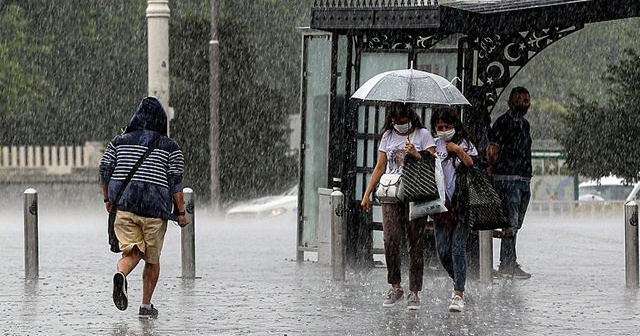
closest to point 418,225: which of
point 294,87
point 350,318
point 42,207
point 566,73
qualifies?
point 350,318

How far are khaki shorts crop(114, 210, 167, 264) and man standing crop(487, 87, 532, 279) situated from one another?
4.44 metres

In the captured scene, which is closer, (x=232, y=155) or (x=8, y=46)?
(x=232, y=155)

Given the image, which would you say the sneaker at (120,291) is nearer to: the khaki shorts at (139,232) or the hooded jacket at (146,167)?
the khaki shorts at (139,232)

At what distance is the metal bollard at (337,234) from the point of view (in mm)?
15695

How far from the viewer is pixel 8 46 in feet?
150

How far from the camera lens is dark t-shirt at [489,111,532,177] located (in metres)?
16.2

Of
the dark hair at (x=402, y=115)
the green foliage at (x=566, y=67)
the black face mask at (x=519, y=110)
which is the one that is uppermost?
the green foliage at (x=566, y=67)

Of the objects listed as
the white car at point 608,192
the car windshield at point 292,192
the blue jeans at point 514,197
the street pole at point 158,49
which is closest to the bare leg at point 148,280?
the blue jeans at point 514,197

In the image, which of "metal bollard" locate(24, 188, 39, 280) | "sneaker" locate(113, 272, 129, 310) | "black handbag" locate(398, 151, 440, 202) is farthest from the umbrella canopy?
"metal bollard" locate(24, 188, 39, 280)

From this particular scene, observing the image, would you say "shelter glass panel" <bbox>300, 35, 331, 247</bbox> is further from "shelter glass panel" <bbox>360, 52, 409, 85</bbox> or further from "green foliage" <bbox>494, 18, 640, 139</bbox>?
"green foliage" <bbox>494, 18, 640, 139</bbox>

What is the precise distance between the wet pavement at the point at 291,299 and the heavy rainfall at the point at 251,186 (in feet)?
0.09

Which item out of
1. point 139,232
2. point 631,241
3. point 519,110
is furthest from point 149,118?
point 631,241

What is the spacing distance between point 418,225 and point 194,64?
82.0 ft

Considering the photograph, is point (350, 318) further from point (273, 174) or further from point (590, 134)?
point (273, 174)
